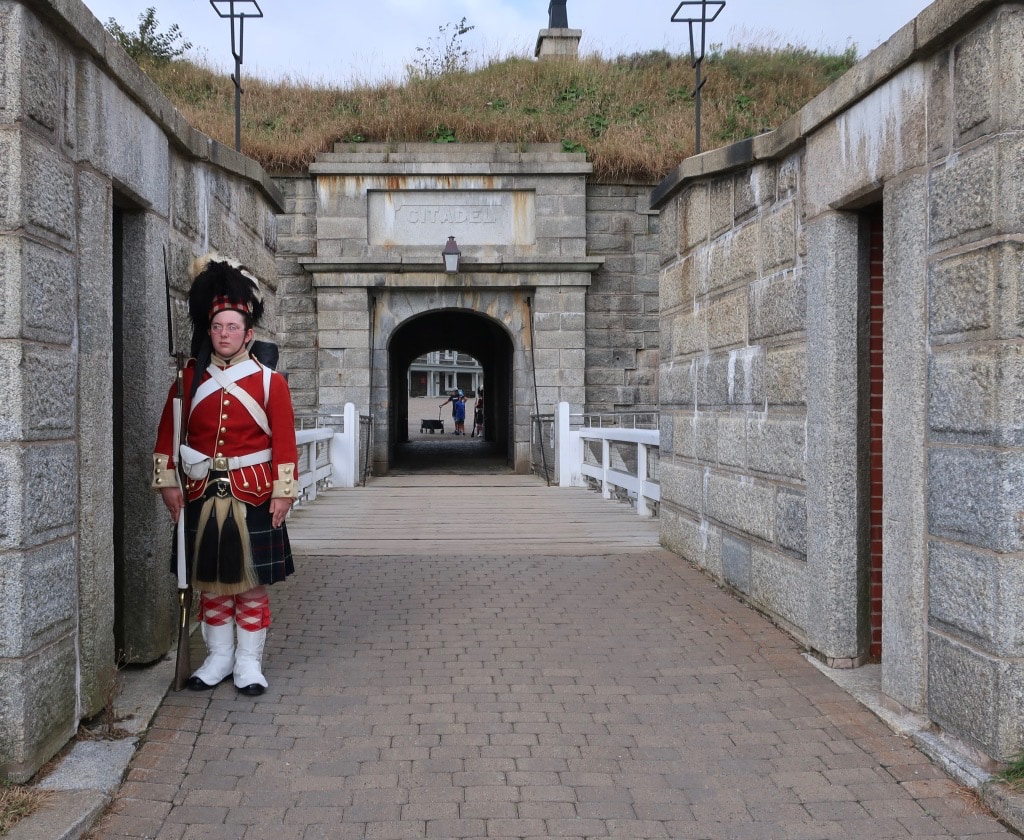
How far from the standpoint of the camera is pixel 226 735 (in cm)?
377

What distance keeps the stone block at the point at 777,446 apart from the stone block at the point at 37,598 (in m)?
3.39

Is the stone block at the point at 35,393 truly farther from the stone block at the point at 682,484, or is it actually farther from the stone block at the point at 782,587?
the stone block at the point at 682,484

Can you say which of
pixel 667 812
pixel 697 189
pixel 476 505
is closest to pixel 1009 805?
pixel 667 812

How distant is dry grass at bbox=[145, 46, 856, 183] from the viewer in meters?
15.1

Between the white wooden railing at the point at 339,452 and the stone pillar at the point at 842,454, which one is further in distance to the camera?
the white wooden railing at the point at 339,452

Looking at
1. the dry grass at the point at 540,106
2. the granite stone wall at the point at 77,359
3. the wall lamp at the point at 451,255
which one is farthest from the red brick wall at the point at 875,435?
the dry grass at the point at 540,106

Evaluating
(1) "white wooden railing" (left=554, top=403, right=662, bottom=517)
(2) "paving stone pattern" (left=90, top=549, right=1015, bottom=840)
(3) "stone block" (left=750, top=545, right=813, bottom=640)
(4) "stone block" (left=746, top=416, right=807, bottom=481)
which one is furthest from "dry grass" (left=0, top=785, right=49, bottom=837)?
(1) "white wooden railing" (left=554, top=403, right=662, bottom=517)

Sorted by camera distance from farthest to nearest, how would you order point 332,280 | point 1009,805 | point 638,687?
point 332,280, point 638,687, point 1009,805

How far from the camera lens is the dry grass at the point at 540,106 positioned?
593 inches

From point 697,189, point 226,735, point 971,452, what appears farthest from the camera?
point 697,189

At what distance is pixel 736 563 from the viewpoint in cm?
591

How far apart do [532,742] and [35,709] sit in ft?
5.85

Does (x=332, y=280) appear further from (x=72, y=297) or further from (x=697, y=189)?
(x=72, y=297)

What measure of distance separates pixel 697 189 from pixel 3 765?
17.5ft
